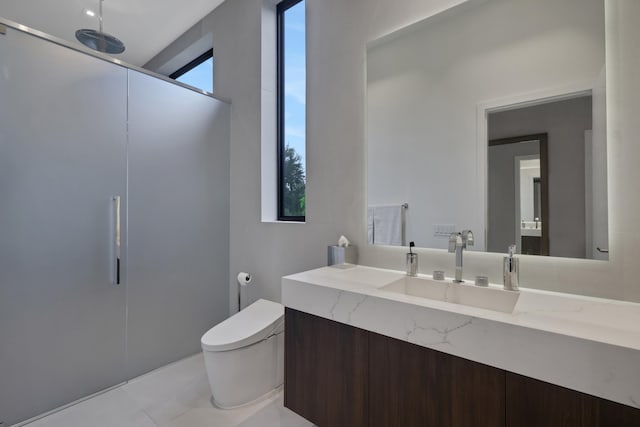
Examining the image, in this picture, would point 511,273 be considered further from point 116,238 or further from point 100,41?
point 100,41

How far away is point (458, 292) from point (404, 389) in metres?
0.48

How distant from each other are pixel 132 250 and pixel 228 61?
168cm

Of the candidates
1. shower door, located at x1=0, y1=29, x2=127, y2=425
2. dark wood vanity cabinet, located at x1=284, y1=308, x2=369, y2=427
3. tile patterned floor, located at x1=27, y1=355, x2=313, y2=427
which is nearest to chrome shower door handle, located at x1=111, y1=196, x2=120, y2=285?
shower door, located at x1=0, y1=29, x2=127, y2=425

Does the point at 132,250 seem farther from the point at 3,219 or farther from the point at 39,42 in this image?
the point at 39,42

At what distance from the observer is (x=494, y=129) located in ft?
4.43

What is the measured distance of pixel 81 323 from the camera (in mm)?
1719

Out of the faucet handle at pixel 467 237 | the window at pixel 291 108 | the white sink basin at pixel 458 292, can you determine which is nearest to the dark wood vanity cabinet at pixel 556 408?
the white sink basin at pixel 458 292

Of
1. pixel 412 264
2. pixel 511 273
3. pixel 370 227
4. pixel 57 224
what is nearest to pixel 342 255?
pixel 370 227

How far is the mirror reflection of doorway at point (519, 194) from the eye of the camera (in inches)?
49.0

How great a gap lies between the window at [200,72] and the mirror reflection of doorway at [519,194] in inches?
99.3

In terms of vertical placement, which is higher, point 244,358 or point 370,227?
point 370,227

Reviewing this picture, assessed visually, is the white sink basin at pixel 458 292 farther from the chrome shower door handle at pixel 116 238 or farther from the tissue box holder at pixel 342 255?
the chrome shower door handle at pixel 116 238

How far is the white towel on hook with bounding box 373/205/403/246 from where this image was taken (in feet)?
5.27

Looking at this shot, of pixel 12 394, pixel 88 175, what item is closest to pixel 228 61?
pixel 88 175
